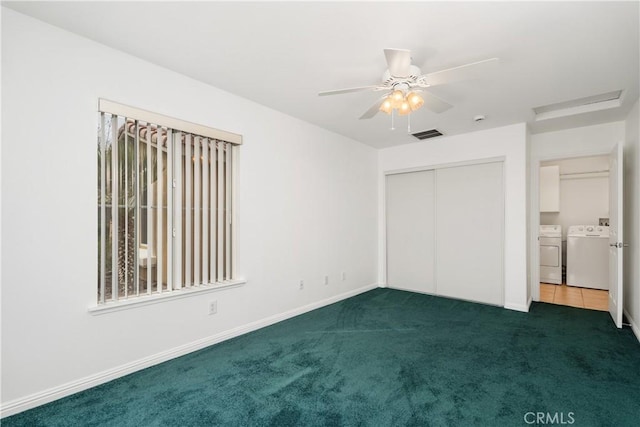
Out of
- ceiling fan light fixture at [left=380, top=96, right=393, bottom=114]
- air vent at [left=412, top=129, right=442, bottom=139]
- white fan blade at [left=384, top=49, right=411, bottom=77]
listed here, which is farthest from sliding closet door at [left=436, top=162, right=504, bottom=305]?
white fan blade at [left=384, top=49, right=411, bottom=77]

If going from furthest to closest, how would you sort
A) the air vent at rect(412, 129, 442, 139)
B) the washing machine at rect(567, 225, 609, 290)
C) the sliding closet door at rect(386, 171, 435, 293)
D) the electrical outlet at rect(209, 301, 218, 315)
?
the washing machine at rect(567, 225, 609, 290) → the sliding closet door at rect(386, 171, 435, 293) → the air vent at rect(412, 129, 442, 139) → the electrical outlet at rect(209, 301, 218, 315)

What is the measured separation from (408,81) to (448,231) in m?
2.91

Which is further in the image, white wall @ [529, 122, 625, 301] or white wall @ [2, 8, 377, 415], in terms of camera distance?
white wall @ [529, 122, 625, 301]

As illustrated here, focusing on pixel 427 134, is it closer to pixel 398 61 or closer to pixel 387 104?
pixel 387 104

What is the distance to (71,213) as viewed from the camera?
2072 mm

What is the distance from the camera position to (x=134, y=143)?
2422mm

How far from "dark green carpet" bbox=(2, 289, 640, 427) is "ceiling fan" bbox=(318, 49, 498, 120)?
209 centimetres

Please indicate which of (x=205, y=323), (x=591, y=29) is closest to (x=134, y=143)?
(x=205, y=323)

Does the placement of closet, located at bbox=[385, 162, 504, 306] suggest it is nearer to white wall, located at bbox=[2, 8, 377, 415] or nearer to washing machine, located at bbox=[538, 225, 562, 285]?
washing machine, located at bbox=[538, 225, 562, 285]

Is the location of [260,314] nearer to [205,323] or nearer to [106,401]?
[205,323]

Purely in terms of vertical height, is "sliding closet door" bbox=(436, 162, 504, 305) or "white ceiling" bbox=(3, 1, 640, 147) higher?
"white ceiling" bbox=(3, 1, 640, 147)

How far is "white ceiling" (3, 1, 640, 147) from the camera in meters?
1.83
